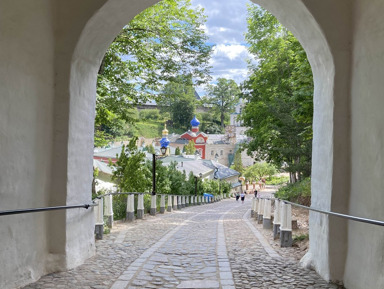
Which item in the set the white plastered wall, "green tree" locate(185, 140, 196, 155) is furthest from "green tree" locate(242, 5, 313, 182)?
"green tree" locate(185, 140, 196, 155)

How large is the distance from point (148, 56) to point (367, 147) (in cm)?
860

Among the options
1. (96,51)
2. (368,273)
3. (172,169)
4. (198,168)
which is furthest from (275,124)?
(198,168)

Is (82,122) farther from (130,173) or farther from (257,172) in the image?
(257,172)

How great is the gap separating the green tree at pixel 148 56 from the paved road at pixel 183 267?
15.9 feet

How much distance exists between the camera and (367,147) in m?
4.22

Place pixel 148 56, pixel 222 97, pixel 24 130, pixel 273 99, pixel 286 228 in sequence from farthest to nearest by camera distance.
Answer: pixel 222 97 < pixel 273 99 < pixel 148 56 < pixel 286 228 < pixel 24 130

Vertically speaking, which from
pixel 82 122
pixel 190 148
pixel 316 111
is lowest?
pixel 82 122

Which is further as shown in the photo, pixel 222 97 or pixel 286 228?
pixel 222 97

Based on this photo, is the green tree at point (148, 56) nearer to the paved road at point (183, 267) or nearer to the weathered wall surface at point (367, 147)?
the paved road at point (183, 267)

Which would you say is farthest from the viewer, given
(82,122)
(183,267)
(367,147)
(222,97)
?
(222,97)

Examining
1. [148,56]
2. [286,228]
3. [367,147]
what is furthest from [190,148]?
[367,147]

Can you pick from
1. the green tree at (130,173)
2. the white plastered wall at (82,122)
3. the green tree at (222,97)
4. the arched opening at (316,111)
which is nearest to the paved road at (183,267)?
the white plastered wall at (82,122)

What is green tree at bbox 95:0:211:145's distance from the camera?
1136 cm

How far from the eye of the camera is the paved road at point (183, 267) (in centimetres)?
446
